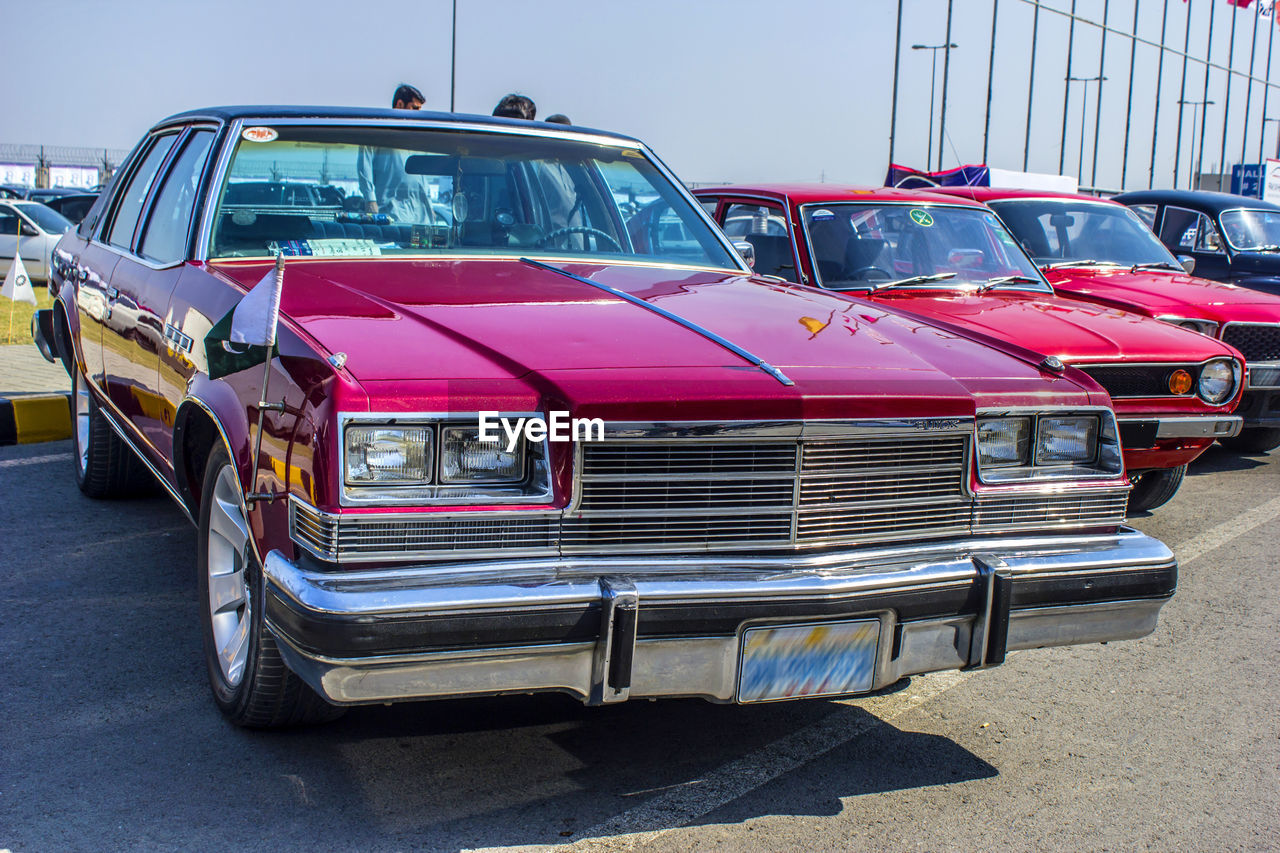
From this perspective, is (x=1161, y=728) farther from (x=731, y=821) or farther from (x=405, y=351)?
(x=405, y=351)

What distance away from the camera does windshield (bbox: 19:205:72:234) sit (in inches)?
664

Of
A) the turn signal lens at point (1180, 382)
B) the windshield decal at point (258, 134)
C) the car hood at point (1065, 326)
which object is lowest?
the turn signal lens at point (1180, 382)

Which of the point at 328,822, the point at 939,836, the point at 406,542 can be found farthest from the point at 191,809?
the point at 939,836

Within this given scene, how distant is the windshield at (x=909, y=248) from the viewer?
621 cm

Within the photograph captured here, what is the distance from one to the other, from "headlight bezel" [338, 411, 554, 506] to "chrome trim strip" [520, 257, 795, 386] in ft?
1.80

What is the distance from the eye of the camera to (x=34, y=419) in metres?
7.05

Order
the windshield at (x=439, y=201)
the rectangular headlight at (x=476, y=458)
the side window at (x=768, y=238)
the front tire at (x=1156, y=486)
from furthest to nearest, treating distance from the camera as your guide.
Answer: the side window at (x=768, y=238) < the front tire at (x=1156, y=486) < the windshield at (x=439, y=201) < the rectangular headlight at (x=476, y=458)

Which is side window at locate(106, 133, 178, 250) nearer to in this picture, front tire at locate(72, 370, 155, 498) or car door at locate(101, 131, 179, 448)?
car door at locate(101, 131, 179, 448)

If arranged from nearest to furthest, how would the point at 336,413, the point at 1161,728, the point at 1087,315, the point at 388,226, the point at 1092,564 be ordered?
the point at 336,413
the point at 1092,564
the point at 1161,728
the point at 388,226
the point at 1087,315

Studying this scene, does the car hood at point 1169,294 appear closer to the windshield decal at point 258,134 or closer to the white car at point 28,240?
the windshield decal at point 258,134

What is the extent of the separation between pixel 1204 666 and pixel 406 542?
286 centimetres

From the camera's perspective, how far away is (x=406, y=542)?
2479 mm

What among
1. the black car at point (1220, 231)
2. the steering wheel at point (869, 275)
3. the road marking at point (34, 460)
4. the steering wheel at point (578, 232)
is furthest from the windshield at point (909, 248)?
the road marking at point (34, 460)

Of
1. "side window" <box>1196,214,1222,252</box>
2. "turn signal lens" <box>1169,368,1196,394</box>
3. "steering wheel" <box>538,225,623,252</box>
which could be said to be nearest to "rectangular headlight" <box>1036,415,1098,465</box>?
"steering wheel" <box>538,225,623,252</box>
